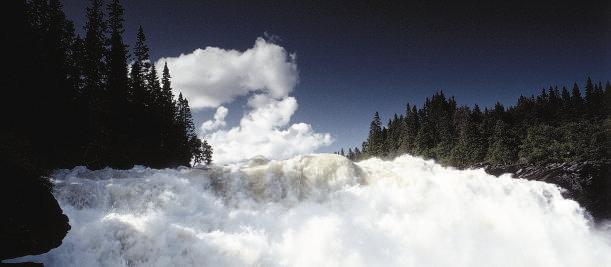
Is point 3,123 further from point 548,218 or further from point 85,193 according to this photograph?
point 548,218

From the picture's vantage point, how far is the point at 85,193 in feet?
43.7

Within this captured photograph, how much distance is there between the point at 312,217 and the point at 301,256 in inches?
94.0

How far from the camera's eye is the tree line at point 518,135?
56.2m

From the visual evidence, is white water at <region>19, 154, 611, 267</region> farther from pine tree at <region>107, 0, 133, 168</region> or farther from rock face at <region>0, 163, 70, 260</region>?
pine tree at <region>107, 0, 133, 168</region>

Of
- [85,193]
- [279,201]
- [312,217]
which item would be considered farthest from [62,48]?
[312,217]

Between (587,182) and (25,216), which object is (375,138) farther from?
(25,216)

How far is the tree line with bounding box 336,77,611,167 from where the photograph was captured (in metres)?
56.2

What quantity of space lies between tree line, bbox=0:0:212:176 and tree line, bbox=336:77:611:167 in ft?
151

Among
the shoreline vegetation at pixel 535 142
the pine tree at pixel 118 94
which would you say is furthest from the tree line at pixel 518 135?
the pine tree at pixel 118 94

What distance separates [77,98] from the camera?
25.0 m

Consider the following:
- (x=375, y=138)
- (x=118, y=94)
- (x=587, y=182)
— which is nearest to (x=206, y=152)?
(x=375, y=138)

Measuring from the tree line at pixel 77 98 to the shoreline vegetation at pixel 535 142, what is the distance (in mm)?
29199

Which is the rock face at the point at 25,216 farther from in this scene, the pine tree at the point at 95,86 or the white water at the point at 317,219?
the pine tree at the point at 95,86

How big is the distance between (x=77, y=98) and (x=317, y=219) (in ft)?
62.3
